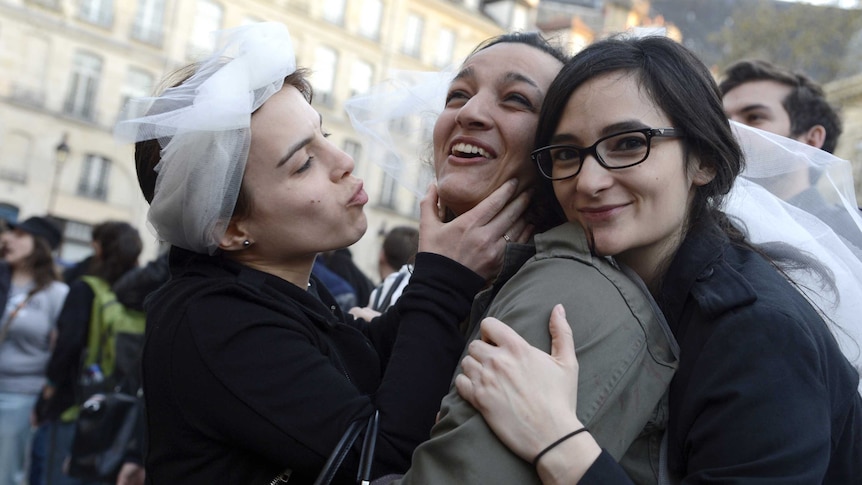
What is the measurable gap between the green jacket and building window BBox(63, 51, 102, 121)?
26.9 meters

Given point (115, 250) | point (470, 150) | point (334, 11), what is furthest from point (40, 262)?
point (334, 11)

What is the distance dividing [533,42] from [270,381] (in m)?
1.47

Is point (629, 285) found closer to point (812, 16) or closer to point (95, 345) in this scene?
point (95, 345)

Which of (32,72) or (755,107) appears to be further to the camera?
(32,72)

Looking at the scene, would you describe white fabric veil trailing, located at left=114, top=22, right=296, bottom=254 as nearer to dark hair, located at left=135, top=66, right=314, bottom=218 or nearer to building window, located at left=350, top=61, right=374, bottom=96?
dark hair, located at left=135, top=66, right=314, bottom=218

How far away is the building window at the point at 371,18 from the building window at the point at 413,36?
1.22 meters

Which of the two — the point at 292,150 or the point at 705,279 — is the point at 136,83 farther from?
the point at 705,279

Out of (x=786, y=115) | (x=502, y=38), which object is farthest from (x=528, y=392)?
(x=786, y=115)

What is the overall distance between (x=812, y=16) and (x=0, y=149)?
80.4 feet

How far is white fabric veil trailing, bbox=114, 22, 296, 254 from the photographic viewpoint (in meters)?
2.01

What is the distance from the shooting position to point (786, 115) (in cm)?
421

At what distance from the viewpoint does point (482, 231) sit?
7.23 feet

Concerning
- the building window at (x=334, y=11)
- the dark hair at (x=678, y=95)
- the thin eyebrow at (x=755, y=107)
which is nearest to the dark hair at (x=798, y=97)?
the thin eyebrow at (x=755, y=107)

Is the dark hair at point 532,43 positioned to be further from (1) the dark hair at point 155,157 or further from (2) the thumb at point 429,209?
(1) the dark hair at point 155,157
